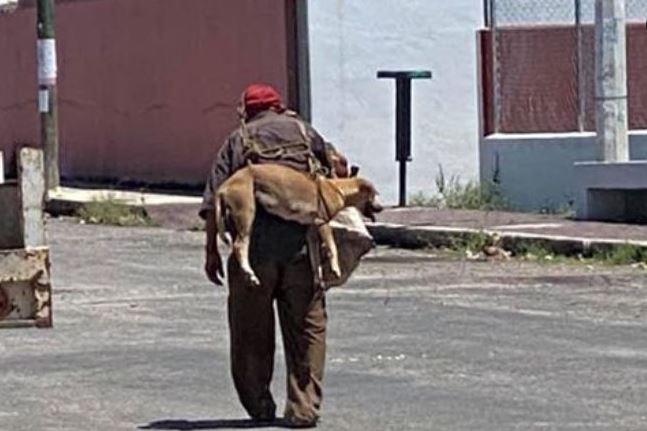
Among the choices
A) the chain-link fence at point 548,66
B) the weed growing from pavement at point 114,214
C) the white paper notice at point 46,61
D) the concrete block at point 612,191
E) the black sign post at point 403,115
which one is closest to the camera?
the concrete block at point 612,191

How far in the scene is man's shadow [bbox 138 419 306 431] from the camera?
1065 cm

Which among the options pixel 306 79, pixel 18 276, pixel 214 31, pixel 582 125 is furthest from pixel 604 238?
pixel 18 276

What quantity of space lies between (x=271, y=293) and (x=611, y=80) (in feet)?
41.2

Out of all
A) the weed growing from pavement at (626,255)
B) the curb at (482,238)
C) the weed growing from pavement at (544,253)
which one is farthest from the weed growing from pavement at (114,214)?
the weed growing from pavement at (626,255)

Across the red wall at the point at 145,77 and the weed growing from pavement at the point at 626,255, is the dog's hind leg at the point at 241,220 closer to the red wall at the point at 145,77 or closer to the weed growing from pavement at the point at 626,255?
the weed growing from pavement at the point at 626,255

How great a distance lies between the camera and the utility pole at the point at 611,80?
73.8 ft

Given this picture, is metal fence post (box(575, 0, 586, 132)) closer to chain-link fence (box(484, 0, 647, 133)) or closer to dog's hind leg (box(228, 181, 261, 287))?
chain-link fence (box(484, 0, 647, 133))

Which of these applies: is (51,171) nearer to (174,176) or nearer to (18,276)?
(174,176)

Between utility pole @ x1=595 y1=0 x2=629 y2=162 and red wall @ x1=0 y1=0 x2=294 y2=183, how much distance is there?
5.25m

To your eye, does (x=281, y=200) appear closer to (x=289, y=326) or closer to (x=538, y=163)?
(x=289, y=326)

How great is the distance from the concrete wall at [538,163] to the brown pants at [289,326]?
1433 cm

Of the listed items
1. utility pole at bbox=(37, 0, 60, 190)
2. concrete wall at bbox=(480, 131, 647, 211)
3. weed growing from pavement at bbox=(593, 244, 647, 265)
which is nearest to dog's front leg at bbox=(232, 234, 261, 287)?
weed growing from pavement at bbox=(593, 244, 647, 265)

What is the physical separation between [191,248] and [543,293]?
223 inches

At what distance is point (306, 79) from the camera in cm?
2634
